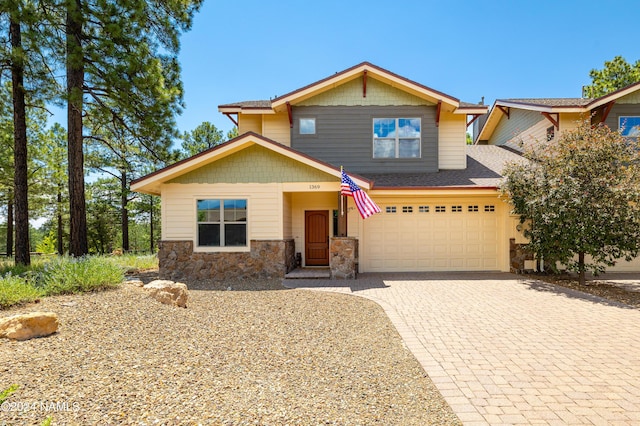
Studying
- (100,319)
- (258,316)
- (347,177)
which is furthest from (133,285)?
(347,177)

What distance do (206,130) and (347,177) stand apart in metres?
19.6

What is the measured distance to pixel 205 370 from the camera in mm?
3604

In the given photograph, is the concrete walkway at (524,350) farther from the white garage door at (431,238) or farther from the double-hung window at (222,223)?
the double-hung window at (222,223)

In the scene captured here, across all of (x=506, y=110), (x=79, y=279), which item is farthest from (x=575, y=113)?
(x=79, y=279)

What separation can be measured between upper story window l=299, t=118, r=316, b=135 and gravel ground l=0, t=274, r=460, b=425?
26.8 feet

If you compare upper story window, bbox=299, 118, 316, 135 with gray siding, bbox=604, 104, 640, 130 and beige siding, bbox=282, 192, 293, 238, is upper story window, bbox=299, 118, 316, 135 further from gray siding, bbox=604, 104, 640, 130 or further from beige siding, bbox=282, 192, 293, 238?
gray siding, bbox=604, 104, 640, 130

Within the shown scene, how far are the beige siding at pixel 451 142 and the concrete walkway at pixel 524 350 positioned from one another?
574 centimetres

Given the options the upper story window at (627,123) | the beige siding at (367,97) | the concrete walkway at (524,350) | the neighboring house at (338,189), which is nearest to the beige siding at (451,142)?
the neighboring house at (338,189)

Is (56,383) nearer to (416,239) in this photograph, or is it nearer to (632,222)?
(416,239)

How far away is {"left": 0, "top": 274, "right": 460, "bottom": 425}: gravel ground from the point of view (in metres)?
2.81

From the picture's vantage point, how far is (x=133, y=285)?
6.38 meters

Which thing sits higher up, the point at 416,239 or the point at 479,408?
the point at 416,239

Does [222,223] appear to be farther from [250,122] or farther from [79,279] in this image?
[250,122]

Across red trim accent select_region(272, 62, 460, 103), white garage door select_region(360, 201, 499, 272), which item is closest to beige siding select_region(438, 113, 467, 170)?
red trim accent select_region(272, 62, 460, 103)
